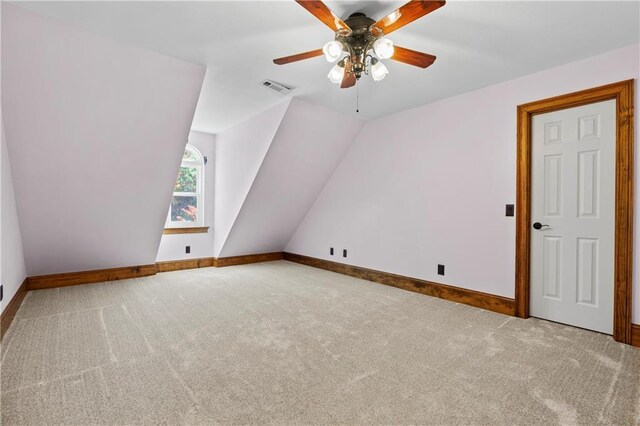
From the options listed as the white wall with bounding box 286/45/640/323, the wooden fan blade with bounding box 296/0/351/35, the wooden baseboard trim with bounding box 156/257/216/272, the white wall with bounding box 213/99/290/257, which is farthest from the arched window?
the wooden fan blade with bounding box 296/0/351/35

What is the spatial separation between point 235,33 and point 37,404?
2559 millimetres

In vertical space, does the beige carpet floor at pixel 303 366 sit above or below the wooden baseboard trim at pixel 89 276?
below

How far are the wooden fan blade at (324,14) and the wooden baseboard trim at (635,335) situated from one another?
301cm

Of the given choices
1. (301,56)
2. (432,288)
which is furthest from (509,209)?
(301,56)

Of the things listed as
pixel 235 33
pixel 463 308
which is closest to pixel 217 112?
pixel 235 33

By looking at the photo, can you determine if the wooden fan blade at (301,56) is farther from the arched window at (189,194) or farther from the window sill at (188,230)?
the window sill at (188,230)

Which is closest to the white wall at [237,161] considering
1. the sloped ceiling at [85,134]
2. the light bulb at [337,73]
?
the sloped ceiling at [85,134]

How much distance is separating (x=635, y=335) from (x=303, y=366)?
8.32ft

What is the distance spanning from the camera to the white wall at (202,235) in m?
4.95

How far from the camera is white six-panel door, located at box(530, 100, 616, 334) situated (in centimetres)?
248

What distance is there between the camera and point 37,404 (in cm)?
157

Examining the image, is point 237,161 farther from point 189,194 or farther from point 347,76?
point 347,76

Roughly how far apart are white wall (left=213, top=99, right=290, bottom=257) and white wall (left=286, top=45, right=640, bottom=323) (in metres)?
1.37

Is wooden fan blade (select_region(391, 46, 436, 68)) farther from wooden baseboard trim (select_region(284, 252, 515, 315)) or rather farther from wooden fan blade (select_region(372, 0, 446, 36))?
wooden baseboard trim (select_region(284, 252, 515, 315))
